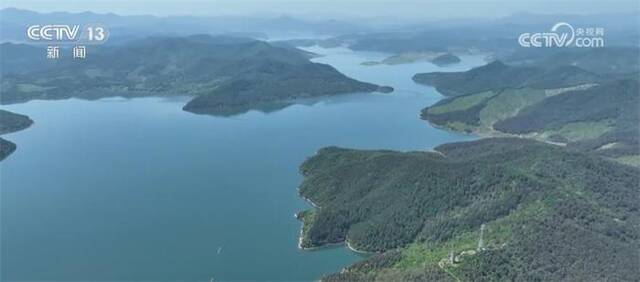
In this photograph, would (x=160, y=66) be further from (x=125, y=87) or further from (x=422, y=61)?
(x=422, y=61)

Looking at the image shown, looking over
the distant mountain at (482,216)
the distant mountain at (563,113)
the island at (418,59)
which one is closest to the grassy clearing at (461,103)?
the distant mountain at (563,113)

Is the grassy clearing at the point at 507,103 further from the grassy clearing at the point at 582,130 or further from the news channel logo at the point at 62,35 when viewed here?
the news channel logo at the point at 62,35

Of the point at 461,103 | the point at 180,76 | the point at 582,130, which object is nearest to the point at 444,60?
the point at 180,76

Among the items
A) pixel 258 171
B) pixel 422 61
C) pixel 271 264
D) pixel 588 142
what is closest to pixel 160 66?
pixel 422 61

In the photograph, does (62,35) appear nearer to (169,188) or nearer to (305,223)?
(169,188)

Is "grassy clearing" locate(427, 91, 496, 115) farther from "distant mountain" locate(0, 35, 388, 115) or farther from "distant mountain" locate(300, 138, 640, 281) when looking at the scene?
"distant mountain" locate(300, 138, 640, 281)

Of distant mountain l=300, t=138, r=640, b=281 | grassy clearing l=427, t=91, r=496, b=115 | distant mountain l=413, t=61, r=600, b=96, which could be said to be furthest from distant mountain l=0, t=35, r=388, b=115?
distant mountain l=300, t=138, r=640, b=281
